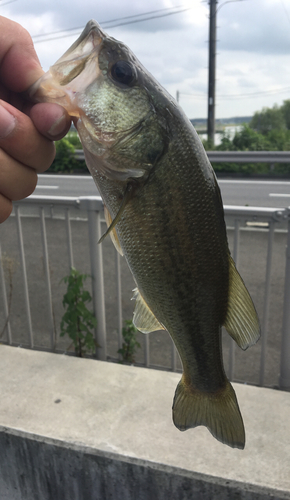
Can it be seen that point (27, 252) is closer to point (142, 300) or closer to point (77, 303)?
→ point (77, 303)

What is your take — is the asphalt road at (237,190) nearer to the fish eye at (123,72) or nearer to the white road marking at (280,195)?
the white road marking at (280,195)

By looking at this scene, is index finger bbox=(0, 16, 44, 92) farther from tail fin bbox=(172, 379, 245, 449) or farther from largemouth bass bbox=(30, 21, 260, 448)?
tail fin bbox=(172, 379, 245, 449)

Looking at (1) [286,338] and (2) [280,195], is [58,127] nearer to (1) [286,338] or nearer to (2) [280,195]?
(1) [286,338]

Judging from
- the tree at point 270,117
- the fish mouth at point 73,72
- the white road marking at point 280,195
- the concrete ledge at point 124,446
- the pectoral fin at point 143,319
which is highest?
the tree at point 270,117

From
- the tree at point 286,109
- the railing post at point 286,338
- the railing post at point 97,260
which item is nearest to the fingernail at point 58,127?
the railing post at point 97,260

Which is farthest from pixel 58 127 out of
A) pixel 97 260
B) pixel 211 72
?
pixel 211 72

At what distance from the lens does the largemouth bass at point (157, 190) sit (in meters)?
1.09

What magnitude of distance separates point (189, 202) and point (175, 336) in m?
0.42

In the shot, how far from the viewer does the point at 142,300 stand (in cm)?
129

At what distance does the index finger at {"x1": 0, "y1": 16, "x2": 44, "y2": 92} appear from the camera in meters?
1.25

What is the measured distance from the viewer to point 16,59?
1252 millimetres

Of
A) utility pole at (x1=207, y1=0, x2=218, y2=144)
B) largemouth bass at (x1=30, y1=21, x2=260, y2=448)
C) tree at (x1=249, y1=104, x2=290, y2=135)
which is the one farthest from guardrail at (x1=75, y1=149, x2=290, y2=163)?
largemouth bass at (x1=30, y1=21, x2=260, y2=448)

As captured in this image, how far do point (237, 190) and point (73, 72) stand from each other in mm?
13259

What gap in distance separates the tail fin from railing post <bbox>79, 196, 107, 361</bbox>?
2463 millimetres
